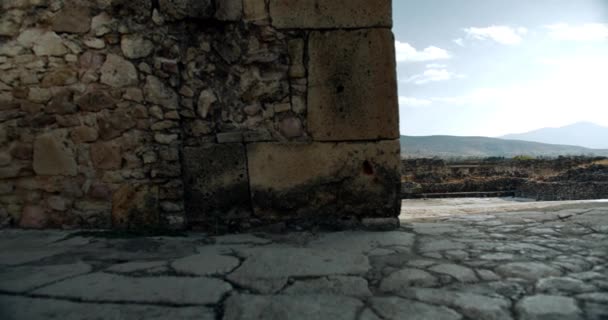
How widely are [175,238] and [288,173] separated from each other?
0.98 metres

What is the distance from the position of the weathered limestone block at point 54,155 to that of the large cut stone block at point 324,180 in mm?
1418

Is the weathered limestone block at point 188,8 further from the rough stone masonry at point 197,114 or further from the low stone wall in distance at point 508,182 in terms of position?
the low stone wall in distance at point 508,182

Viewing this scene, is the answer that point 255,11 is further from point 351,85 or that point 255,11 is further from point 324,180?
point 324,180

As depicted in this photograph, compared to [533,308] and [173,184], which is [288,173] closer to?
[173,184]

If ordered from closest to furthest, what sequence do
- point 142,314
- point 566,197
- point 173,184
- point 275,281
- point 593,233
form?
point 142,314 → point 275,281 → point 593,233 → point 173,184 → point 566,197

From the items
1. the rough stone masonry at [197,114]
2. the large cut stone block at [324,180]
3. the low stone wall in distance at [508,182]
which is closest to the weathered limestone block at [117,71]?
the rough stone masonry at [197,114]

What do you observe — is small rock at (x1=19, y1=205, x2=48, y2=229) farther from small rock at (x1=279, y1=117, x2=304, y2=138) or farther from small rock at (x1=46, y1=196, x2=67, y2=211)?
small rock at (x1=279, y1=117, x2=304, y2=138)

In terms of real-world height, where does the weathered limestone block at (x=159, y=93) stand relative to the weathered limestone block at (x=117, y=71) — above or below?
below

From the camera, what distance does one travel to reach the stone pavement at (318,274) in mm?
1649

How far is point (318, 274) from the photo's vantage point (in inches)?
82.6

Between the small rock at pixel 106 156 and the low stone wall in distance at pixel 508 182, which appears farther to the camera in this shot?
the low stone wall in distance at pixel 508 182

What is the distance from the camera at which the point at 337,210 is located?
3172mm

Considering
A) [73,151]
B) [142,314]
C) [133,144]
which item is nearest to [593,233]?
[142,314]

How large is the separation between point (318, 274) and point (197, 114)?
1.70m
